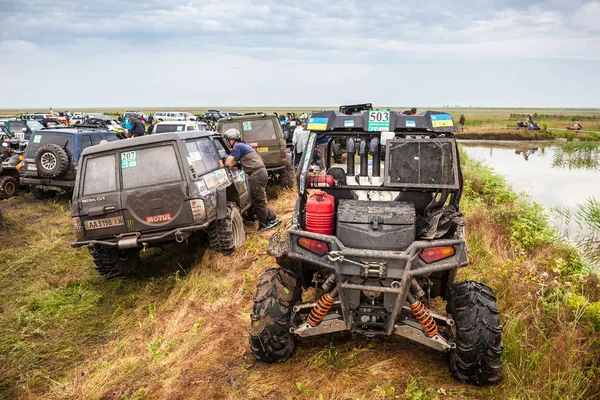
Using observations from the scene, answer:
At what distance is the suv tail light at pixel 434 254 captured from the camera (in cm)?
345

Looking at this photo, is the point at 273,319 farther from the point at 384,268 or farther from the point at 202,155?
the point at 202,155

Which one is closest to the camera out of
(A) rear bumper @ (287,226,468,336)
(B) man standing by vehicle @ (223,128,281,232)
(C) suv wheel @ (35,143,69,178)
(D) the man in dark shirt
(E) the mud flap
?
(A) rear bumper @ (287,226,468,336)

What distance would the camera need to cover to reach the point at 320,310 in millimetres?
3676

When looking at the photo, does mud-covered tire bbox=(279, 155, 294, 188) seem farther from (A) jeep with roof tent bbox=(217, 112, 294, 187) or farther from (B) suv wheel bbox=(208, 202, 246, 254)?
(B) suv wheel bbox=(208, 202, 246, 254)

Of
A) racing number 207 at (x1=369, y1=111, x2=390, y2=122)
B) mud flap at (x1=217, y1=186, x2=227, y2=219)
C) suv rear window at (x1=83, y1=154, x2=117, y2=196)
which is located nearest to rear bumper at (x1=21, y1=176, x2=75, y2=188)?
suv rear window at (x1=83, y1=154, x2=117, y2=196)

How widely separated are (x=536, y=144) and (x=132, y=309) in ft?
101

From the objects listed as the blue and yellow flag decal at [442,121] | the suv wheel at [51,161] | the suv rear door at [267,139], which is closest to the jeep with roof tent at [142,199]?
the blue and yellow flag decal at [442,121]

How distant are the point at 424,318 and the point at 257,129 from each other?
9.21m

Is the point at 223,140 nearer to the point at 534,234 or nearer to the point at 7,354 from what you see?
the point at 7,354

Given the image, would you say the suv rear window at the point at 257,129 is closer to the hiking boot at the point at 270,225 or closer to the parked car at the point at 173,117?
the hiking boot at the point at 270,225

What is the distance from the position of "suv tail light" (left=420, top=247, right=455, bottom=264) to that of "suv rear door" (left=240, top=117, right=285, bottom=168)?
28.5ft

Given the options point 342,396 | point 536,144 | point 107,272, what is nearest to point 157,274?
point 107,272

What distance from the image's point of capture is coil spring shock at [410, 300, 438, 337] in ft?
11.4

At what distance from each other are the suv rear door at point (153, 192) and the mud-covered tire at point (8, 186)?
25.5 feet
